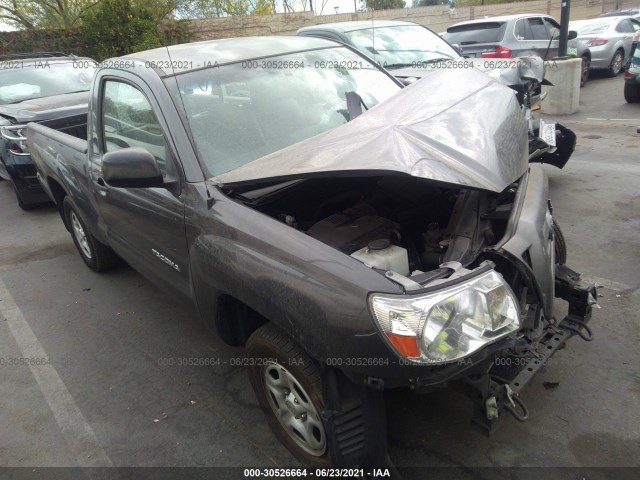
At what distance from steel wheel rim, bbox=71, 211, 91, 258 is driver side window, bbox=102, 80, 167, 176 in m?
1.55

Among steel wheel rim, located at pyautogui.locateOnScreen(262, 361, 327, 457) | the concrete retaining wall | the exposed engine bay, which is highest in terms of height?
the concrete retaining wall

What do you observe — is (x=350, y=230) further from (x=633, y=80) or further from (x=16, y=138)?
(x=633, y=80)

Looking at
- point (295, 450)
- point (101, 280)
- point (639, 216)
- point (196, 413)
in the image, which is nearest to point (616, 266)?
point (639, 216)

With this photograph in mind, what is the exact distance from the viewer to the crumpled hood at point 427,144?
205cm

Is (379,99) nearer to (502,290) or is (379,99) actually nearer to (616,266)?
(502,290)

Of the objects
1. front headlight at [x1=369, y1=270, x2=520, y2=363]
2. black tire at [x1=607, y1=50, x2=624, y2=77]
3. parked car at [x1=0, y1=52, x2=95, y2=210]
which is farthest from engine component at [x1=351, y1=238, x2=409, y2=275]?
black tire at [x1=607, y1=50, x2=624, y2=77]

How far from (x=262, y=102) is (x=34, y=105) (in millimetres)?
5395

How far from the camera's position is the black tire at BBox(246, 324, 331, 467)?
2139 millimetres

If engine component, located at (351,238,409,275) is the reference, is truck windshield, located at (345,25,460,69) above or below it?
above

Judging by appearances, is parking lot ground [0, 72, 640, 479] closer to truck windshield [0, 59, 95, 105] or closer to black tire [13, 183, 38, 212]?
black tire [13, 183, 38, 212]

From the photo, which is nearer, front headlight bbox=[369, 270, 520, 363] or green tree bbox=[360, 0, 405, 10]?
front headlight bbox=[369, 270, 520, 363]

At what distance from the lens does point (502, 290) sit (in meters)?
1.92

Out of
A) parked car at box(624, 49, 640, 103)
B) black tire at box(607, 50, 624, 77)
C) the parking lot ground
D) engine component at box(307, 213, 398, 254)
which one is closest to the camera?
engine component at box(307, 213, 398, 254)

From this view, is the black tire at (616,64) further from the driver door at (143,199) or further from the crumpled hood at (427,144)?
the driver door at (143,199)
